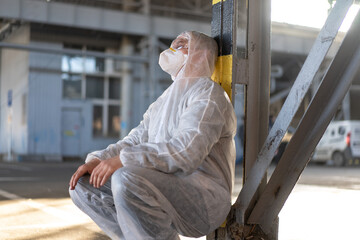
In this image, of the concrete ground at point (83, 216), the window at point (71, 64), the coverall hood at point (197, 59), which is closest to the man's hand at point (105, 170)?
the coverall hood at point (197, 59)

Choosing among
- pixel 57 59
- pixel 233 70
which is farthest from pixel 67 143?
pixel 233 70

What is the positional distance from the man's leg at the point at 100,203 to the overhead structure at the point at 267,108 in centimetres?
71

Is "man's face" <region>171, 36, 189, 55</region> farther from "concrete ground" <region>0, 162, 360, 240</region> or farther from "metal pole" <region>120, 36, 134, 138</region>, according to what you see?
"metal pole" <region>120, 36, 134, 138</region>

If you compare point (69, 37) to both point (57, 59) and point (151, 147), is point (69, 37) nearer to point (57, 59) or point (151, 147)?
point (57, 59)

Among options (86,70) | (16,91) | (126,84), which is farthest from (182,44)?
(16,91)

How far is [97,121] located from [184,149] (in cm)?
1825

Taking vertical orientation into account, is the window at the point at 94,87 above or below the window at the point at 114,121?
above

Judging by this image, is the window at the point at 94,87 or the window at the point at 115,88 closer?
the window at the point at 94,87

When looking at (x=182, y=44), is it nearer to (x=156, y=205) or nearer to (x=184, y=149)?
(x=184, y=149)

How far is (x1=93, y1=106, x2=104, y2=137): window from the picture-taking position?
19875 mm

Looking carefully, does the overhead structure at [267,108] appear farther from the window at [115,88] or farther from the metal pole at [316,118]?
the window at [115,88]

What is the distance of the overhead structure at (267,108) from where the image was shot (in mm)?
2350

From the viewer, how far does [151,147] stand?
216cm

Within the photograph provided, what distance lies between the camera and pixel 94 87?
Result: 19938mm
